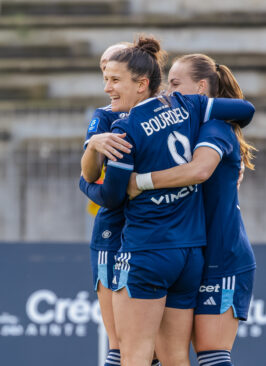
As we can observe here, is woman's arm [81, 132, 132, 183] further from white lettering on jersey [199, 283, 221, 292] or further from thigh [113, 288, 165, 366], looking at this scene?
white lettering on jersey [199, 283, 221, 292]

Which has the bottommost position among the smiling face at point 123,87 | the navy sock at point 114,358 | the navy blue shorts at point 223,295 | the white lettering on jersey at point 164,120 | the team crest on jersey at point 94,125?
the navy sock at point 114,358

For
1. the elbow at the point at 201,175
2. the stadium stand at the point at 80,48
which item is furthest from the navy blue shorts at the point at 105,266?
the stadium stand at the point at 80,48

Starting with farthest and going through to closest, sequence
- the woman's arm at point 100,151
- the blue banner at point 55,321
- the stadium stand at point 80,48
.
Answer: the stadium stand at point 80,48, the blue banner at point 55,321, the woman's arm at point 100,151

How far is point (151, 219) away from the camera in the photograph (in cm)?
302

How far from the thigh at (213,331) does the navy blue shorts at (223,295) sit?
0.03 meters

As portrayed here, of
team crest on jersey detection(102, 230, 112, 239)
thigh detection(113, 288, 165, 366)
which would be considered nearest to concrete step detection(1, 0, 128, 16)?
team crest on jersey detection(102, 230, 112, 239)

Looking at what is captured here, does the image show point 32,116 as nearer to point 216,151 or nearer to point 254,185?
point 254,185

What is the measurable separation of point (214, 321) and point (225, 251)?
31cm

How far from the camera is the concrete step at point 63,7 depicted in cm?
999

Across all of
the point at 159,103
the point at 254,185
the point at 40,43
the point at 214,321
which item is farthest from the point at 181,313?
the point at 40,43

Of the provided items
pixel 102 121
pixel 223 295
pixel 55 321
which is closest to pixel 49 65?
pixel 55 321

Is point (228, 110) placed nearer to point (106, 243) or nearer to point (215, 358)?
point (106, 243)

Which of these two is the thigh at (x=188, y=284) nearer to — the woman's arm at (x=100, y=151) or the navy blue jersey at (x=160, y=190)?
the navy blue jersey at (x=160, y=190)

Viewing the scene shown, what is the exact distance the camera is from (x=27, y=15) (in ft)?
33.2
